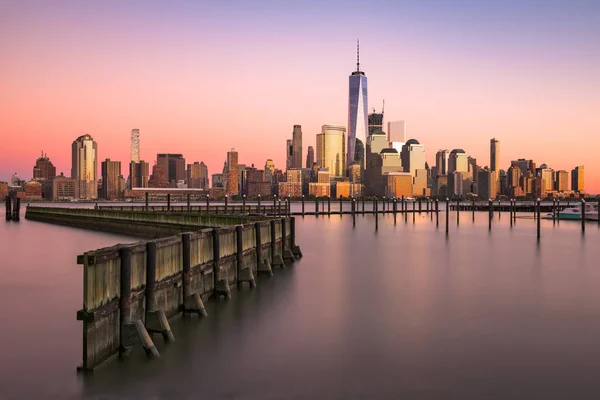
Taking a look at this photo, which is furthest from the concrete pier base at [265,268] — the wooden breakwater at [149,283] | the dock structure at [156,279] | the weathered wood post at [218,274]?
the weathered wood post at [218,274]

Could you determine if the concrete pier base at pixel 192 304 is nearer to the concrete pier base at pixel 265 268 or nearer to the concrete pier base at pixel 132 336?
the concrete pier base at pixel 132 336

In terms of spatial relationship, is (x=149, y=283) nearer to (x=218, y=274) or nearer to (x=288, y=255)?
(x=218, y=274)

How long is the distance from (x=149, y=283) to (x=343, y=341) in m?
7.40

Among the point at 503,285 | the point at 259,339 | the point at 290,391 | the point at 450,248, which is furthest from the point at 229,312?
the point at 450,248

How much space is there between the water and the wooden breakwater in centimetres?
70

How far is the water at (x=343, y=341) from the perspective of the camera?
596 inches

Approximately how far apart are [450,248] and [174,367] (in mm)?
51986

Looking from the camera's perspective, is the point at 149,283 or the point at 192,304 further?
the point at 192,304

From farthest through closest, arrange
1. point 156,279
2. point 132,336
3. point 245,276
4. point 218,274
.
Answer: point 245,276 → point 218,274 → point 156,279 → point 132,336

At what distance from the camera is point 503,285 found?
3544cm

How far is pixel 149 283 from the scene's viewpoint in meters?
17.3

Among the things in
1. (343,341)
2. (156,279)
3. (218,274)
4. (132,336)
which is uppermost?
(156,279)

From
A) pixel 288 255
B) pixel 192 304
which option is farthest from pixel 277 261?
pixel 192 304

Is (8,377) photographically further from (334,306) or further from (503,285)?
(503,285)
